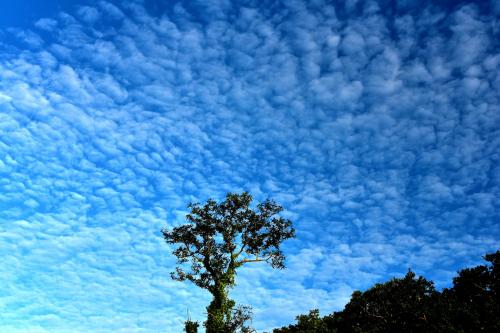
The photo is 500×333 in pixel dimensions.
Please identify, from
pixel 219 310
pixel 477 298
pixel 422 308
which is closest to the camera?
pixel 422 308

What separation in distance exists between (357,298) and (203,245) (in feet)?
52.9

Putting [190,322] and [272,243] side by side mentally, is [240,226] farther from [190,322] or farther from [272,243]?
[190,322]

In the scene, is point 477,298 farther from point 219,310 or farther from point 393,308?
point 219,310

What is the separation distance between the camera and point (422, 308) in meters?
29.6

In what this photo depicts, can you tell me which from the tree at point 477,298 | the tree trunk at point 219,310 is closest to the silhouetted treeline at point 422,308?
the tree at point 477,298

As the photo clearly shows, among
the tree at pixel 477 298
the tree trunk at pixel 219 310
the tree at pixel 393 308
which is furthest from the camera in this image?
the tree trunk at pixel 219 310

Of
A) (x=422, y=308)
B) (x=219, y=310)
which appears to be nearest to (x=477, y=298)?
(x=422, y=308)

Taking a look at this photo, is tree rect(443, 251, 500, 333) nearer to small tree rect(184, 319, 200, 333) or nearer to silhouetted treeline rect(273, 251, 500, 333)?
silhouetted treeline rect(273, 251, 500, 333)

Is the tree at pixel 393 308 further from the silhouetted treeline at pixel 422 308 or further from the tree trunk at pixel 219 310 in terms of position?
the tree trunk at pixel 219 310

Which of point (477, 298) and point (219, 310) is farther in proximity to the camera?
point (219, 310)

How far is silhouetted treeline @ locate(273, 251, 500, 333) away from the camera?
2688cm

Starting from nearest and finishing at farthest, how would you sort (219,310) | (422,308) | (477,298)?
(422,308), (477,298), (219,310)

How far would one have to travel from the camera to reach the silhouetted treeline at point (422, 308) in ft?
88.2

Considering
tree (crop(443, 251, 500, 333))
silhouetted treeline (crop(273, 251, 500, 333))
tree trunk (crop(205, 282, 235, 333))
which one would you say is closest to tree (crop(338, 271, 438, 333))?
silhouetted treeline (crop(273, 251, 500, 333))
